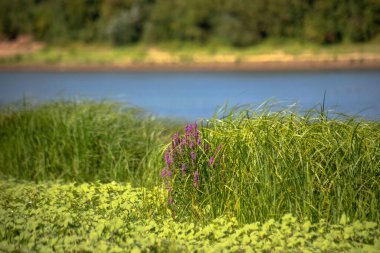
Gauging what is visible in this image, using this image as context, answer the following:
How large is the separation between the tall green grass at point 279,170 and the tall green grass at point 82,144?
162 cm

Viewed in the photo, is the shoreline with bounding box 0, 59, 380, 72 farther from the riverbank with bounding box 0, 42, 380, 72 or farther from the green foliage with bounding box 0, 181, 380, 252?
the green foliage with bounding box 0, 181, 380, 252

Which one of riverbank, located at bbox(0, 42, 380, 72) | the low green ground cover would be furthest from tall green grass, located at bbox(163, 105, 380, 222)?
riverbank, located at bbox(0, 42, 380, 72)

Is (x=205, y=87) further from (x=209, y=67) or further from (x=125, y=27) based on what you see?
(x=125, y=27)

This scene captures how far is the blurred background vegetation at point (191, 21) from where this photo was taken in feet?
124

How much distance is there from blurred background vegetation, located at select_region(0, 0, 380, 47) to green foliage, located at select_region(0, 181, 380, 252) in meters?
30.5

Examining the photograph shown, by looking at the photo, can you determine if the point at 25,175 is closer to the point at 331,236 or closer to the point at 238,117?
the point at 238,117

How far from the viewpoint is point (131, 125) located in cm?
991

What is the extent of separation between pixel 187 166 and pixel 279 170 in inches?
37.0

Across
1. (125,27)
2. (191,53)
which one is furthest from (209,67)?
(125,27)

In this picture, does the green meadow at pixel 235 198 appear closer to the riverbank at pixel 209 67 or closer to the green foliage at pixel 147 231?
the green foliage at pixel 147 231

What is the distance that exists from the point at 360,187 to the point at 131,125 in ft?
14.7

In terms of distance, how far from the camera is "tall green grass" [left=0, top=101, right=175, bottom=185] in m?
8.96

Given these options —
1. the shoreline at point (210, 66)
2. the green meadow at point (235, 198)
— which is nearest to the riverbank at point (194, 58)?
the shoreline at point (210, 66)

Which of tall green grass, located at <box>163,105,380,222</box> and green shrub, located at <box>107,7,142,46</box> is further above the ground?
tall green grass, located at <box>163,105,380,222</box>
